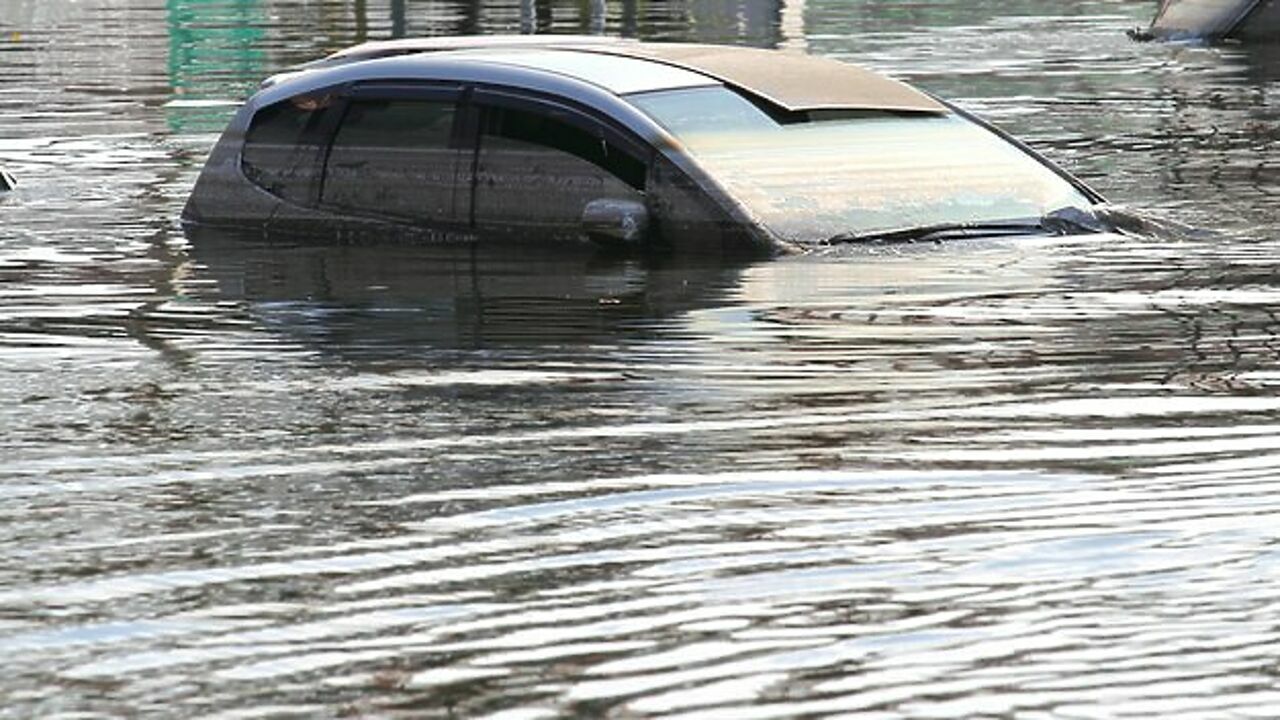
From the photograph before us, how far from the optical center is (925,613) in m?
7.07

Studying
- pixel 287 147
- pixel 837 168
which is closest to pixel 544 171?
pixel 837 168

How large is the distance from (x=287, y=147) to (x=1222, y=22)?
23076mm

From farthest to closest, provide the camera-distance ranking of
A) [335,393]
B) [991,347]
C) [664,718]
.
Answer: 1. [991,347]
2. [335,393]
3. [664,718]

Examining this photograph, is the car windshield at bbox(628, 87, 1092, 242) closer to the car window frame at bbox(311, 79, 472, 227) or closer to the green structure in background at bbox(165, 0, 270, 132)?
the car window frame at bbox(311, 79, 472, 227)

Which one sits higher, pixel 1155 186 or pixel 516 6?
pixel 1155 186

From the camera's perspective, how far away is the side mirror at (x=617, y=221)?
14.0 metres

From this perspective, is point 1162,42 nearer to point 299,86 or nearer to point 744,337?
point 299,86

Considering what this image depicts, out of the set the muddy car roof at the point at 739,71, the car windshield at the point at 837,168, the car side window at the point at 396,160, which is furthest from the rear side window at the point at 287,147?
the car windshield at the point at 837,168

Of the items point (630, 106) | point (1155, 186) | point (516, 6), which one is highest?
point (630, 106)

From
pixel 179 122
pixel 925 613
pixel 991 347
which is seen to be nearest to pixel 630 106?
pixel 991 347

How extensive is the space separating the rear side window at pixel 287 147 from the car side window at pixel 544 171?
3.06 ft

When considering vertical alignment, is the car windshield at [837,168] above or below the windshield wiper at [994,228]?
above

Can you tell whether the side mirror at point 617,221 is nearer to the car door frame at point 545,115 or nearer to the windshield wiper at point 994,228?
the car door frame at point 545,115

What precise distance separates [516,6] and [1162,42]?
1405 centimetres
